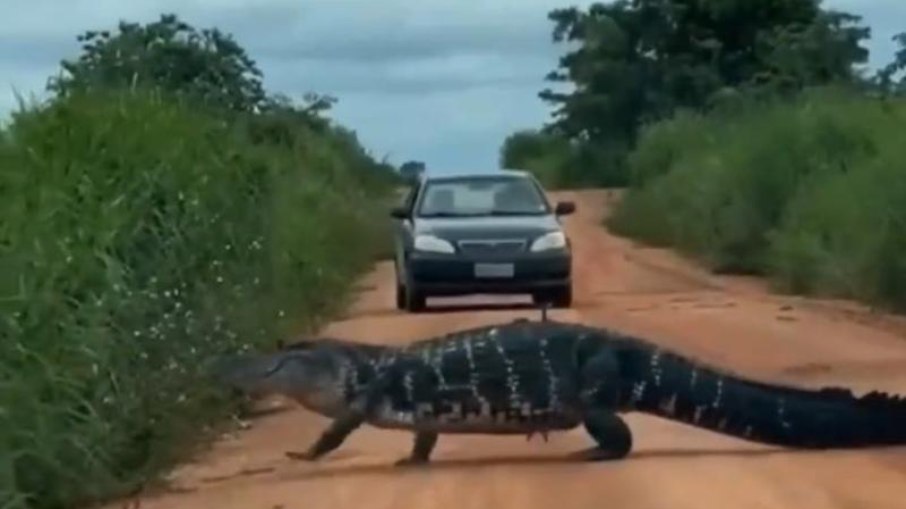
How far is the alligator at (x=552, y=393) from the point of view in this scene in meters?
13.8

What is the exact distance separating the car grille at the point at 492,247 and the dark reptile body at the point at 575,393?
539 inches

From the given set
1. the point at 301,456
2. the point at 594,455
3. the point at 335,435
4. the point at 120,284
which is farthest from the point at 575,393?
the point at 120,284

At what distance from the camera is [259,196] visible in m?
21.5

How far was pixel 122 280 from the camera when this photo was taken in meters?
14.3

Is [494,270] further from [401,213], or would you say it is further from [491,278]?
[401,213]

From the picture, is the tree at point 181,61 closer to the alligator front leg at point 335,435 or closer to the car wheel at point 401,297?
the car wheel at point 401,297

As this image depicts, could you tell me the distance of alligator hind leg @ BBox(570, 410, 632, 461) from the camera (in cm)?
1391

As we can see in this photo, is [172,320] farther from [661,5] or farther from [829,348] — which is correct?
[661,5]

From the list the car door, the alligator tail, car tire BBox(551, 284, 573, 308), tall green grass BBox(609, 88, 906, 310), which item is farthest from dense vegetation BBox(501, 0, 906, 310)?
the alligator tail

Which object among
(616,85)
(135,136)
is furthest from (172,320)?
(616,85)

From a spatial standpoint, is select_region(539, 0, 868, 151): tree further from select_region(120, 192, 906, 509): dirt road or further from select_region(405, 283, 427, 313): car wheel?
select_region(120, 192, 906, 509): dirt road

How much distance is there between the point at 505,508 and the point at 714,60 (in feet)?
176

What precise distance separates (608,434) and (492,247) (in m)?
13.9

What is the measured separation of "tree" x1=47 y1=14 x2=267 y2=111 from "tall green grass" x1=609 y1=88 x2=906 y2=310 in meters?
7.16
